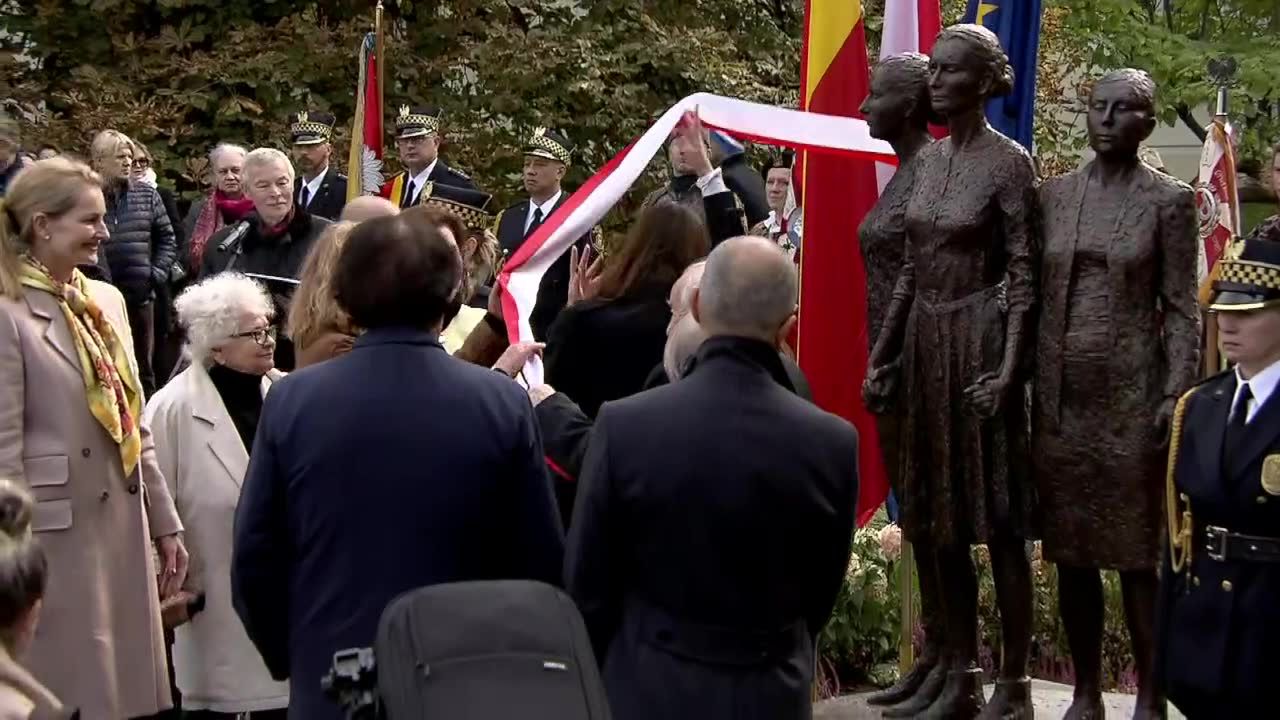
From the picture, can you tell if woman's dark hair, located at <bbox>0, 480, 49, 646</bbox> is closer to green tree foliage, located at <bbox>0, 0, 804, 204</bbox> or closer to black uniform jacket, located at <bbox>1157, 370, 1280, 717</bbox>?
black uniform jacket, located at <bbox>1157, 370, 1280, 717</bbox>

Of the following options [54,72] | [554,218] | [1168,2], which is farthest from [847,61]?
[1168,2]

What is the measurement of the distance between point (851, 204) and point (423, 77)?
9321mm

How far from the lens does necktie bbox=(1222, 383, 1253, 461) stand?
5.32 metres

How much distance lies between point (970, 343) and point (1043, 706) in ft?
5.16

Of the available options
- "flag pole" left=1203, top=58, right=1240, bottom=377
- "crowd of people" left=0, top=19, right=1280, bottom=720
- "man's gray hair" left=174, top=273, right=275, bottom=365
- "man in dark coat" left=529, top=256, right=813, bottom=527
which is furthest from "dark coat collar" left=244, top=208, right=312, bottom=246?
"flag pole" left=1203, top=58, right=1240, bottom=377

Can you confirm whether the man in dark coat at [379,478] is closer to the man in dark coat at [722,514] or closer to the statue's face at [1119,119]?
the man in dark coat at [722,514]

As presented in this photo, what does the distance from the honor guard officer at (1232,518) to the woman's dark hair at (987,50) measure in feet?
3.98

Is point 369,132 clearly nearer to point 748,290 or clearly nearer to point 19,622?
point 748,290

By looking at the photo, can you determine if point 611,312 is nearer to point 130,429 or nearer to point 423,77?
point 130,429

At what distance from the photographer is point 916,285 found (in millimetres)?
6637

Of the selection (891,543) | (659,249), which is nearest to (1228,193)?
(891,543)

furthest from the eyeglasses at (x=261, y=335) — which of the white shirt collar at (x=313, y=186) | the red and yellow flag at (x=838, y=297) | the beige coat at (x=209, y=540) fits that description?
the white shirt collar at (x=313, y=186)

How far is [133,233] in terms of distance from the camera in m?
13.3

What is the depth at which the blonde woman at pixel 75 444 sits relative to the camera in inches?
228
